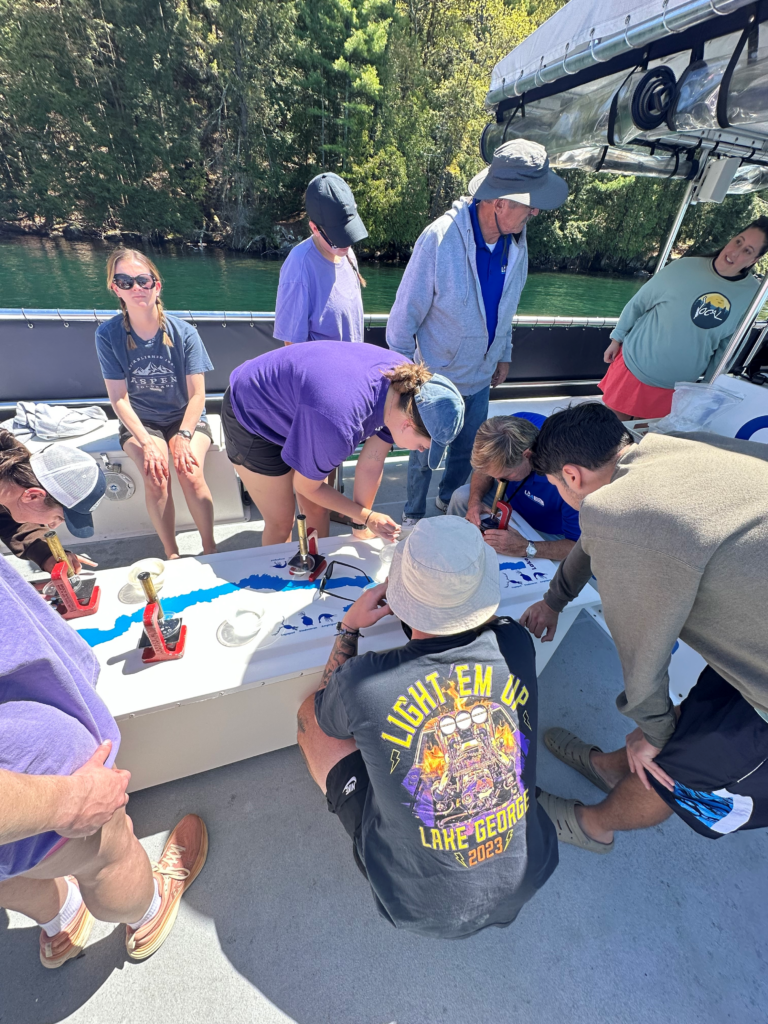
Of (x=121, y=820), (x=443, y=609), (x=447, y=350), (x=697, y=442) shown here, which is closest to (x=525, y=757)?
(x=443, y=609)

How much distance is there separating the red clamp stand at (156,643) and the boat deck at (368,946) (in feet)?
2.00

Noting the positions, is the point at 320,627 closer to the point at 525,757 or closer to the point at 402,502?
the point at 525,757

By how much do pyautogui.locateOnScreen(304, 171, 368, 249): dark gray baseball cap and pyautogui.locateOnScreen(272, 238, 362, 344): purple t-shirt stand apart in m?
0.12

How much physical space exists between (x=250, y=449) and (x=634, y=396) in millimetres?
2172

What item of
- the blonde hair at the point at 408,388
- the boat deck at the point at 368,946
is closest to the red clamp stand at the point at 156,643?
the boat deck at the point at 368,946

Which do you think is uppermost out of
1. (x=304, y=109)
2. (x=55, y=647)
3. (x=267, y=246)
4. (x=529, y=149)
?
(x=304, y=109)

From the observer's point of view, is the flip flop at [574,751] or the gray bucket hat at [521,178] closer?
the flip flop at [574,751]

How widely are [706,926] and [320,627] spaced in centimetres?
140

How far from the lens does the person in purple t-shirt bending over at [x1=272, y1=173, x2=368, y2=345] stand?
2080 millimetres

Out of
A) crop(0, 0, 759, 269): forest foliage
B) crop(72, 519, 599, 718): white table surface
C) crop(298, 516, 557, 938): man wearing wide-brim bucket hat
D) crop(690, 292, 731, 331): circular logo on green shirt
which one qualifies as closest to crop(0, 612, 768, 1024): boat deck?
crop(298, 516, 557, 938): man wearing wide-brim bucket hat

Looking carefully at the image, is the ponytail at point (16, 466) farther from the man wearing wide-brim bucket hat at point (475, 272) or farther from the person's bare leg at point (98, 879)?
the man wearing wide-brim bucket hat at point (475, 272)

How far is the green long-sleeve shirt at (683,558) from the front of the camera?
2.97 feet

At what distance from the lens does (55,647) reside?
0.89 m

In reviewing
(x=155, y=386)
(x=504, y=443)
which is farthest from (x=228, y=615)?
(x=155, y=386)
